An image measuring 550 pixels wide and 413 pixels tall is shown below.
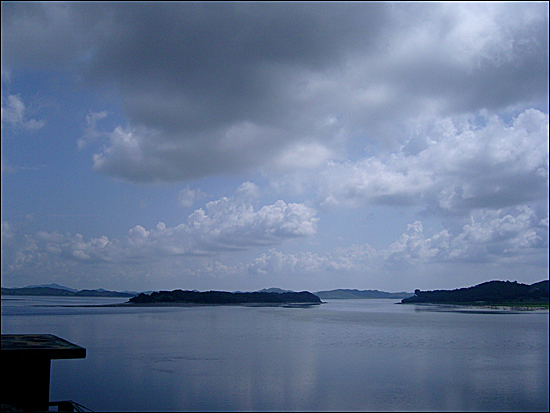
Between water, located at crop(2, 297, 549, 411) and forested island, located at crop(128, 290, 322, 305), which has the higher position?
water, located at crop(2, 297, 549, 411)

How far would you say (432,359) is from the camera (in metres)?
27.1

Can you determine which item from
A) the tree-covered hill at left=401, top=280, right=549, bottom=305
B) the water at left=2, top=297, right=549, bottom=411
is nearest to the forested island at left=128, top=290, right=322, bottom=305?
the tree-covered hill at left=401, top=280, right=549, bottom=305

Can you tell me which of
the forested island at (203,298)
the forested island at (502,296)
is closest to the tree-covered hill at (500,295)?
the forested island at (502,296)

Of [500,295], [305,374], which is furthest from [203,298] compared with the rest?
[305,374]

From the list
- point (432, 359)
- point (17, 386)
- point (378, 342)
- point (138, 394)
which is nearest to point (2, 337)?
point (17, 386)

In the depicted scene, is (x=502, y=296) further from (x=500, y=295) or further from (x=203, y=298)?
(x=203, y=298)

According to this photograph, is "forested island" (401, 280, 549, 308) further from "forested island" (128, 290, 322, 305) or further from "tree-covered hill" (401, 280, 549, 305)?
"forested island" (128, 290, 322, 305)

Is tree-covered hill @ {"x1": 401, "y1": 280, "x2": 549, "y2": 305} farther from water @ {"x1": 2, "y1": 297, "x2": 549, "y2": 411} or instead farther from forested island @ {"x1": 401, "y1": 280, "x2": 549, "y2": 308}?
water @ {"x1": 2, "y1": 297, "x2": 549, "y2": 411}

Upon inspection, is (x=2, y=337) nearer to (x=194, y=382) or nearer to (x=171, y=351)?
(x=194, y=382)

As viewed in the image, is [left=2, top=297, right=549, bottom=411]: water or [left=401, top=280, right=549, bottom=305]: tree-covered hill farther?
[left=401, top=280, right=549, bottom=305]: tree-covered hill

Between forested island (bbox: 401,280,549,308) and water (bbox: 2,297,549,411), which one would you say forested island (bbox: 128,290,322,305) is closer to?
forested island (bbox: 401,280,549,308)

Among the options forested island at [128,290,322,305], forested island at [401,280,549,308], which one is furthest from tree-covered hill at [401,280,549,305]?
Result: forested island at [128,290,322,305]

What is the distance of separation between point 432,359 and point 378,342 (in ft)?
28.0

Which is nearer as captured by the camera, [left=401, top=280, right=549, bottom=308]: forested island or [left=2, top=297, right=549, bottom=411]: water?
[left=2, top=297, right=549, bottom=411]: water
